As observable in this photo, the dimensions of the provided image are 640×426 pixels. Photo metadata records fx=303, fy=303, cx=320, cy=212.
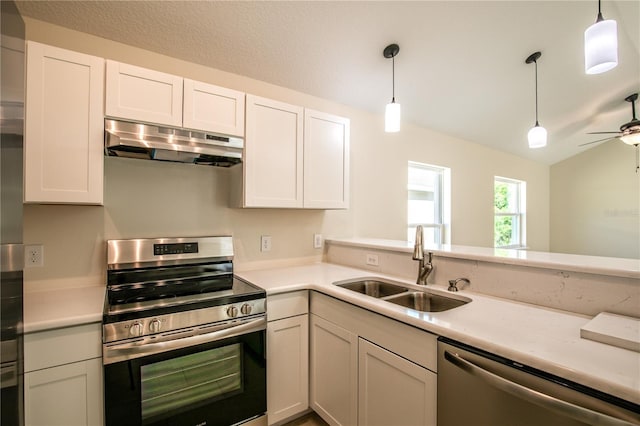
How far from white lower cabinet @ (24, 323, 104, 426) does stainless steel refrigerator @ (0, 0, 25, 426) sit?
51mm

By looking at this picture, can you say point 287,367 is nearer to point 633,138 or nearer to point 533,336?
point 533,336

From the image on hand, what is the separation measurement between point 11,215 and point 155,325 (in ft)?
2.24

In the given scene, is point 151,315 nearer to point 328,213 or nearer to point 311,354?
point 311,354

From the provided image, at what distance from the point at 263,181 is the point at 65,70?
1.12 meters

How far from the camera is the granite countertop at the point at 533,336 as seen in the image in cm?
80

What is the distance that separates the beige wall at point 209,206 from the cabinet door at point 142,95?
1.24 ft

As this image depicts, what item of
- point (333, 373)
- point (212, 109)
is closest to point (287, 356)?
point (333, 373)

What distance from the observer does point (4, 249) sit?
0.99 meters

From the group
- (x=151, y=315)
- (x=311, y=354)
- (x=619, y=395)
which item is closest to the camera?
(x=619, y=395)

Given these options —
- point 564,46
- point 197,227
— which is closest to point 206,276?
point 197,227

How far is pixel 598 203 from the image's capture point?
5.36 meters

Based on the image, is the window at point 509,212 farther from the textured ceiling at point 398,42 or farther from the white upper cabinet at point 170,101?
the white upper cabinet at point 170,101

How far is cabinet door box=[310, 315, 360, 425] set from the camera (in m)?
1.59

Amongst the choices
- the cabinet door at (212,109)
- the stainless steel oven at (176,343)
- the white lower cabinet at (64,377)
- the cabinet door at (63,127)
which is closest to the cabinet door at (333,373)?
the stainless steel oven at (176,343)
